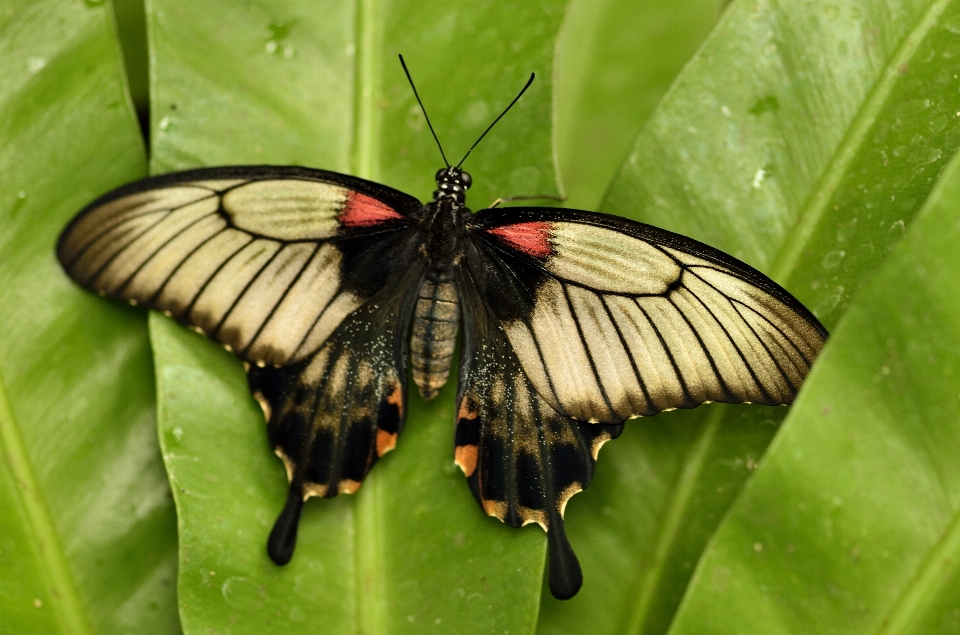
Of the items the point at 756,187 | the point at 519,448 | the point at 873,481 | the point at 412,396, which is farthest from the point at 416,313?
the point at 873,481

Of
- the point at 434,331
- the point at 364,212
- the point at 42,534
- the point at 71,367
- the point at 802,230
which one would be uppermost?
the point at 802,230

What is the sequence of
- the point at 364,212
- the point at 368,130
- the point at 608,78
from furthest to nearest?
the point at 608,78, the point at 368,130, the point at 364,212

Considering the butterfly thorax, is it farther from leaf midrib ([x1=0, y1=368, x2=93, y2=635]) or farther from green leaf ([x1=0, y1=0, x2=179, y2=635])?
leaf midrib ([x1=0, y1=368, x2=93, y2=635])

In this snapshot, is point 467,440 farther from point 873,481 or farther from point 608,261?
point 873,481

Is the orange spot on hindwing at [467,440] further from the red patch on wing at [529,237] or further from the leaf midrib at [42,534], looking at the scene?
the leaf midrib at [42,534]

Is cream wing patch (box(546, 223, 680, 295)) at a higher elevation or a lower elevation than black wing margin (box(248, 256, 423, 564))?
higher

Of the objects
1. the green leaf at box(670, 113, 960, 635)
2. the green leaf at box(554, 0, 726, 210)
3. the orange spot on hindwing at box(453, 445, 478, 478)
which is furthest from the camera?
the green leaf at box(554, 0, 726, 210)

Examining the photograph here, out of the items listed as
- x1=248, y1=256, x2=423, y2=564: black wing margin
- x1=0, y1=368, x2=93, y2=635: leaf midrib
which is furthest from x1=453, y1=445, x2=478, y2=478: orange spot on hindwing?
x1=0, y1=368, x2=93, y2=635: leaf midrib
